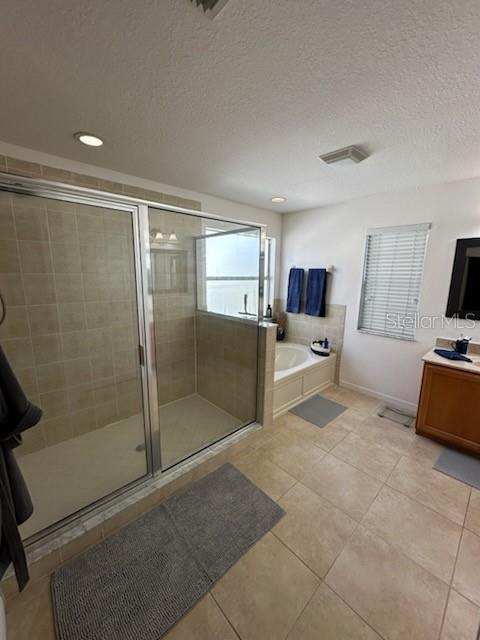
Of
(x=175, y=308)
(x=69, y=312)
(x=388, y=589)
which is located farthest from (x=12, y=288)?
(x=388, y=589)

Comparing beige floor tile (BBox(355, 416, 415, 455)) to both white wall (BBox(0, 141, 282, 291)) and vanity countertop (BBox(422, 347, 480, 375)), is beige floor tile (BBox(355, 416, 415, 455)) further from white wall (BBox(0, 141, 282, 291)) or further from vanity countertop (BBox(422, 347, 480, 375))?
white wall (BBox(0, 141, 282, 291))

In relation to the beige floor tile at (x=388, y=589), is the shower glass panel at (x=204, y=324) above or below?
above

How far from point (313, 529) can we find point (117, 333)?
87.5 inches

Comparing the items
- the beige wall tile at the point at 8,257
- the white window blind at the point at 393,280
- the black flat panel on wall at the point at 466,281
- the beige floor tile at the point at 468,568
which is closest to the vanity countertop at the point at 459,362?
the black flat panel on wall at the point at 466,281

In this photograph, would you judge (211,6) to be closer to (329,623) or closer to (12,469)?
(12,469)

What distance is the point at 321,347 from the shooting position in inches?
137

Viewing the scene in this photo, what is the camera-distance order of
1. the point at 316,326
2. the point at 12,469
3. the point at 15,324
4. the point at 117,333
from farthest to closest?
1. the point at 316,326
2. the point at 117,333
3. the point at 15,324
4. the point at 12,469

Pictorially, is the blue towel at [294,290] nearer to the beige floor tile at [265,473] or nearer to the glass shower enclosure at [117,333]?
the glass shower enclosure at [117,333]

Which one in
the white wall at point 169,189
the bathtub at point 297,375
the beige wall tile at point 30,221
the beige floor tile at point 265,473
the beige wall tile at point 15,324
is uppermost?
the white wall at point 169,189

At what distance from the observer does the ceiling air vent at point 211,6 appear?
829mm

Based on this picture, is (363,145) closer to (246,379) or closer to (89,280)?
(246,379)

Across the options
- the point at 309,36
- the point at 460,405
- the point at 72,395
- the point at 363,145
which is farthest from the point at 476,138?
the point at 72,395

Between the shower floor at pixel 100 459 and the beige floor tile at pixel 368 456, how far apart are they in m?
1.00

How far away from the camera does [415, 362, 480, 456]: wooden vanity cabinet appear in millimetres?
2115
